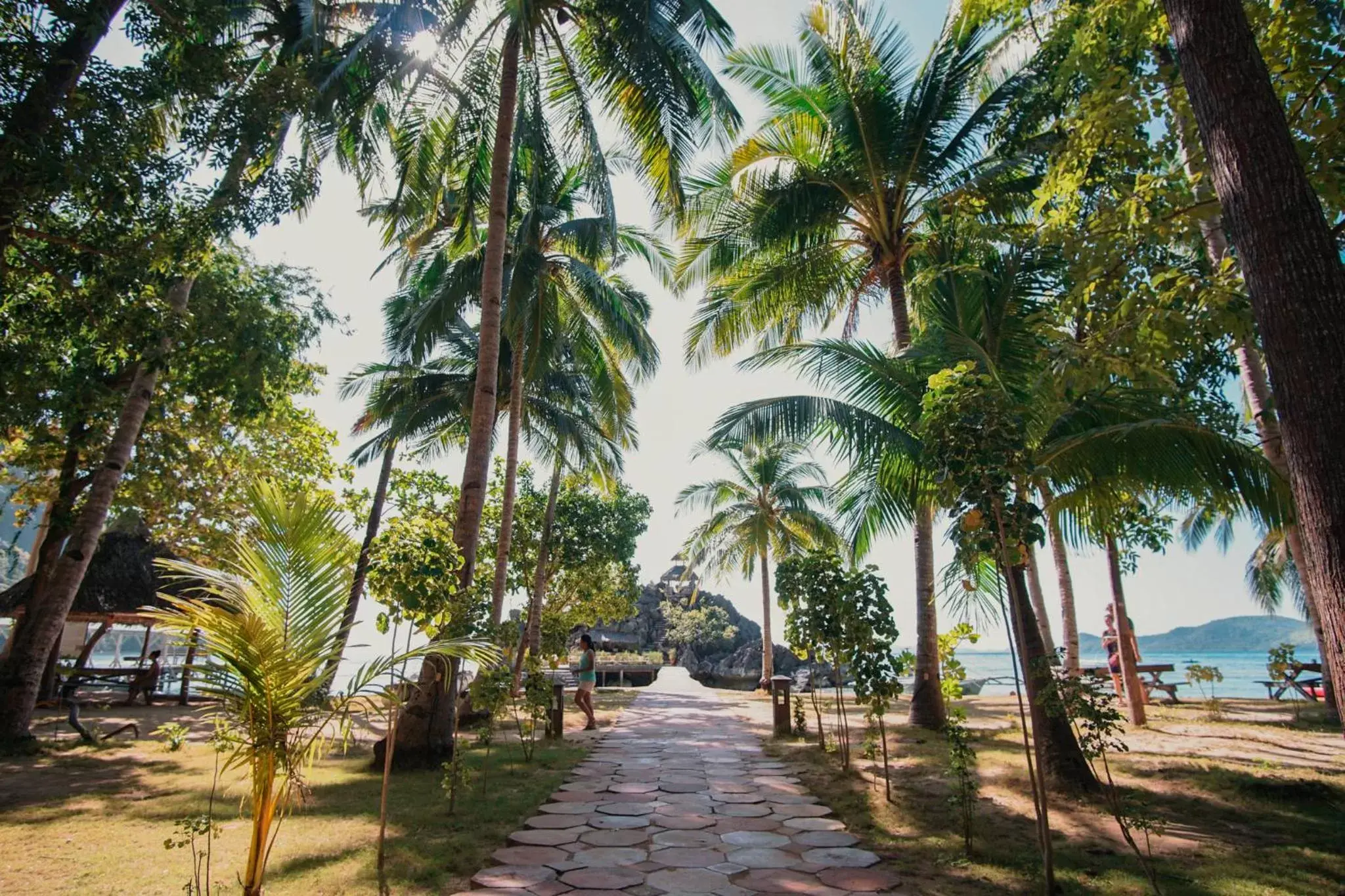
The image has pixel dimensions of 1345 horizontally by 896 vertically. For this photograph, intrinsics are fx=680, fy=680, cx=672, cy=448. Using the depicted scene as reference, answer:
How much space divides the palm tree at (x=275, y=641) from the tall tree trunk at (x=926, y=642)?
721cm

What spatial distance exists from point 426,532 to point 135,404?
21.3 feet

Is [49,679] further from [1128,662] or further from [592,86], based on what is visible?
[1128,662]

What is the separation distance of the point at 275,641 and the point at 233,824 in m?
2.96

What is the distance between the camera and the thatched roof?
45.8 feet

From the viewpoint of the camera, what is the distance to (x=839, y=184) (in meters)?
10.1

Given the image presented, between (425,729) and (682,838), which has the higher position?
(425,729)

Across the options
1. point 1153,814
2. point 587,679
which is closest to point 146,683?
point 587,679

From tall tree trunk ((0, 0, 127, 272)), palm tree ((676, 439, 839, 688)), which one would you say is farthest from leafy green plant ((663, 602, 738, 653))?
tall tree trunk ((0, 0, 127, 272))

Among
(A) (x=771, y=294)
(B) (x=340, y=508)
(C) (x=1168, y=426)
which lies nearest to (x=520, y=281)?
(A) (x=771, y=294)

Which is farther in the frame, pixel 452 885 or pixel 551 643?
pixel 551 643

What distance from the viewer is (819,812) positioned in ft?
17.1

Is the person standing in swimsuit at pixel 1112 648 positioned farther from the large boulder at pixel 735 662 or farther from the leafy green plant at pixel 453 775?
the large boulder at pixel 735 662

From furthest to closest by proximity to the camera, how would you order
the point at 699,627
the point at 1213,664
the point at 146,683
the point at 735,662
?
the point at 1213,664, the point at 735,662, the point at 699,627, the point at 146,683

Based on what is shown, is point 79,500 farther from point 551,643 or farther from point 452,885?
point 452,885
